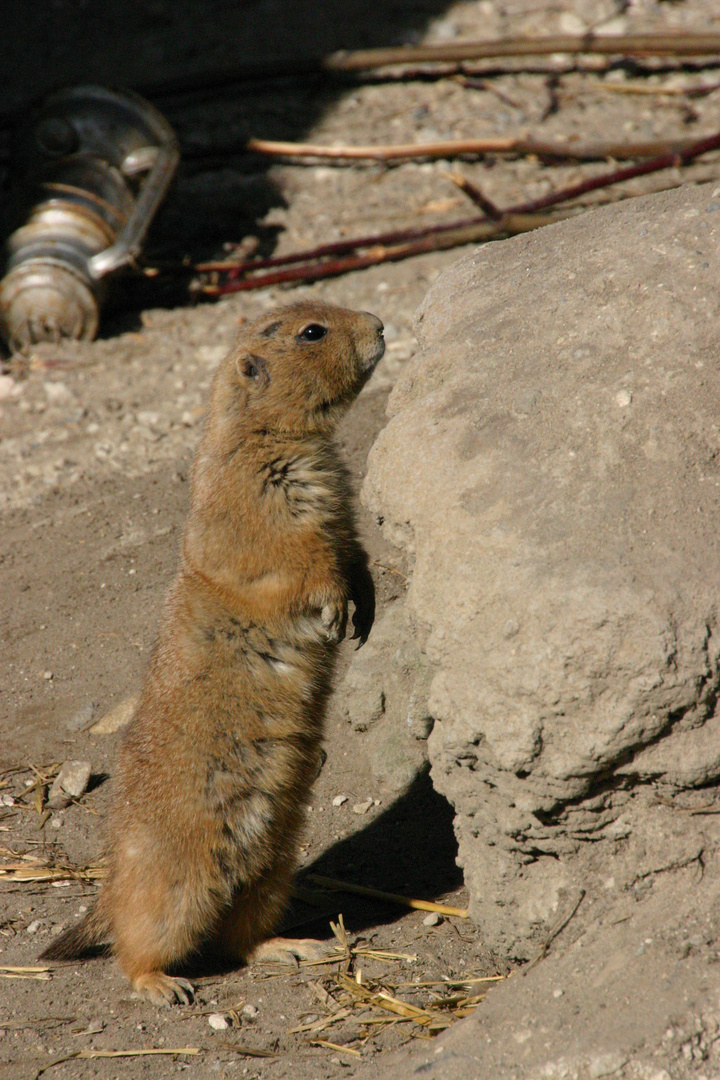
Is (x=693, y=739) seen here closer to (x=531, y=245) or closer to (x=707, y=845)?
(x=707, y=845)

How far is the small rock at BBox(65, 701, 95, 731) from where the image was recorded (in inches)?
190

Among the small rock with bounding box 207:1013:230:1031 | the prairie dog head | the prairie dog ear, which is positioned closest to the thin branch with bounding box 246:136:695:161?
the prairie dog head

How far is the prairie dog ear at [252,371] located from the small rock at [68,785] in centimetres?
189

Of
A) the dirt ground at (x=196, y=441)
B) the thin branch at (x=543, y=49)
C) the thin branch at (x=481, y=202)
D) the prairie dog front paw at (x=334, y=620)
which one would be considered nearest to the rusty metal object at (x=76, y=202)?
the dirt ground at (x=196, y=441)

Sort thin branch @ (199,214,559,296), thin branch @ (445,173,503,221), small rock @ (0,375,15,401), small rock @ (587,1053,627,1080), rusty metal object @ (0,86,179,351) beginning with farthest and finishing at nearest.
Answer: thin branch @ (199,214,559,296) < rusty metal object @ (0,86,179,351) < small rock @ (0,375,15,401) < thin branch @ (445,173,503,221) < small rock @ (587,1053,627,1080)

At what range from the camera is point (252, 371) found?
12.7 feet

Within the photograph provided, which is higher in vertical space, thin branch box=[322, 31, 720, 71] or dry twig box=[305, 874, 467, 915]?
thin branch box=[322, 31, 720, 71]

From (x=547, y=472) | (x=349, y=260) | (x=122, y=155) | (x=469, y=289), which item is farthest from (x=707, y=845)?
(x=122, y=155)

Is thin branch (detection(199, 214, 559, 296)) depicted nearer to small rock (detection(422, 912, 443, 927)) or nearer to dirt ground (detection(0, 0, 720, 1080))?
dirt ground (detection(0, 0, 720, 1080))

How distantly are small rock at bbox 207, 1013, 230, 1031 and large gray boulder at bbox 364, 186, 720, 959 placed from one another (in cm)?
86

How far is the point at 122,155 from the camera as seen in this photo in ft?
25.0

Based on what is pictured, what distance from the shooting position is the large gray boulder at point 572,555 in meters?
2.50

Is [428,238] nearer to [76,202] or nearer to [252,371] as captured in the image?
[76,202]

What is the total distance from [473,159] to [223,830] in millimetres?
6779
